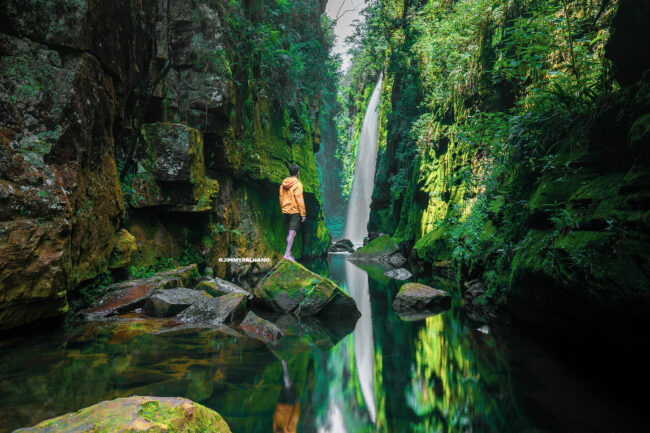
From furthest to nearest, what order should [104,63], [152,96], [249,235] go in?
[249,235] → [152,96] → [104,63]

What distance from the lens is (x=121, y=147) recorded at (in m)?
6.14

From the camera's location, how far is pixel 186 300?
493cm

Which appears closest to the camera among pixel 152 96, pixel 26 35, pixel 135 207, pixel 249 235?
pixel 26 35

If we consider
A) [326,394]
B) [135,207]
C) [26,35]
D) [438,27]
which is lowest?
Answer: [326,394]

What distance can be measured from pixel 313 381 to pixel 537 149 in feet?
13.7

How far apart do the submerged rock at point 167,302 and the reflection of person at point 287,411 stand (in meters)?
2.36

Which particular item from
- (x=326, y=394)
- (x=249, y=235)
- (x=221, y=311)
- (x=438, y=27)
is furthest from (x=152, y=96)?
(x=438, y=27)

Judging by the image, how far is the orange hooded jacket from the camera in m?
7.37

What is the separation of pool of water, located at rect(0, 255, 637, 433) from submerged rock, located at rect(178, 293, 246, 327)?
1.05ft

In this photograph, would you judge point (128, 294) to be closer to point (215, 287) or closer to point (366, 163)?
point (215, 287)

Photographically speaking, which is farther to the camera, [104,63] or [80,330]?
[104,63]

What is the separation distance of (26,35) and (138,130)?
2530 mm

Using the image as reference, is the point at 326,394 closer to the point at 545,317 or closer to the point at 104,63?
the point at 545,317

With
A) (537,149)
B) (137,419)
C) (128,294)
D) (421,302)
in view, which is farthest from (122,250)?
(537,149)
